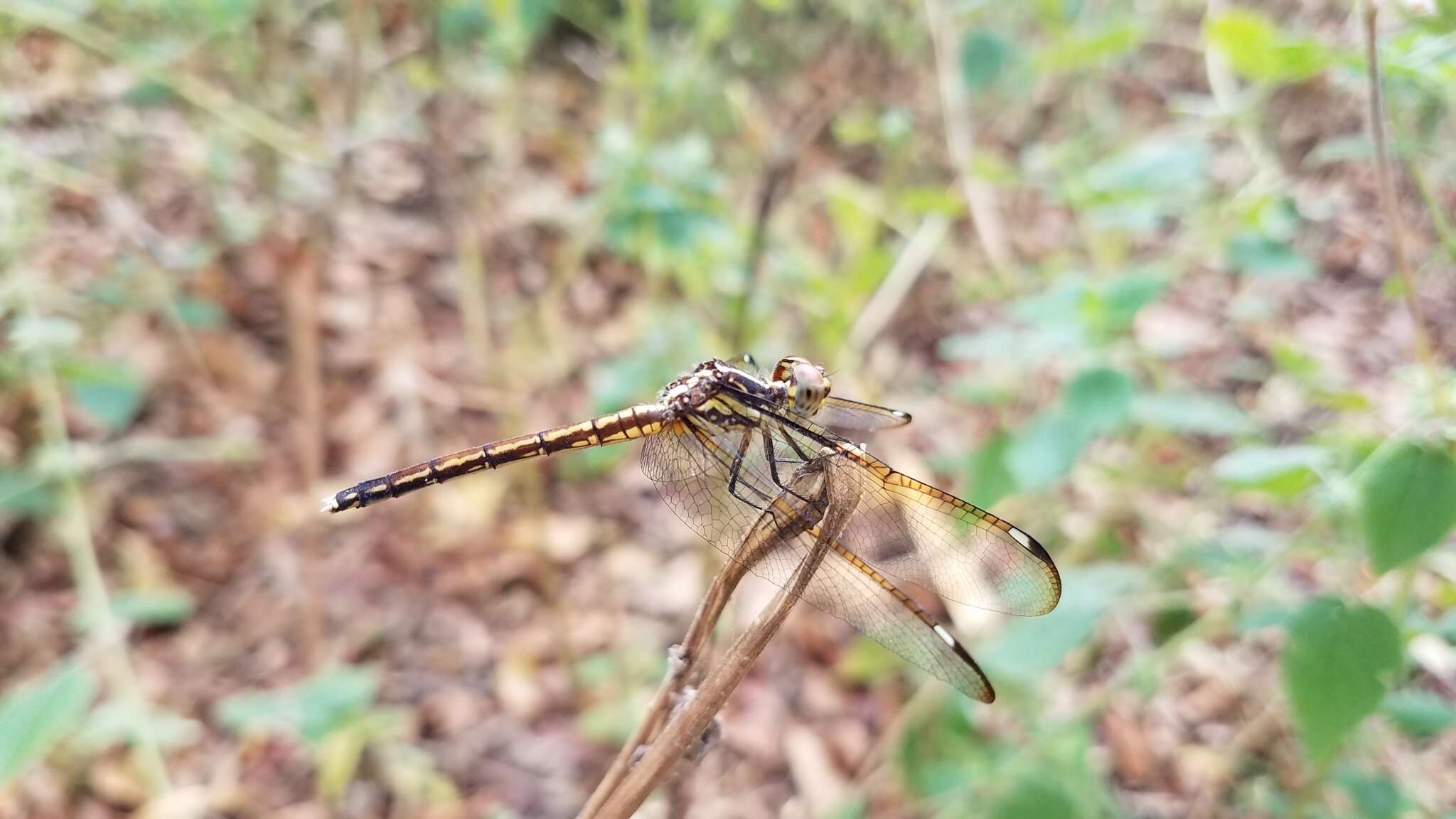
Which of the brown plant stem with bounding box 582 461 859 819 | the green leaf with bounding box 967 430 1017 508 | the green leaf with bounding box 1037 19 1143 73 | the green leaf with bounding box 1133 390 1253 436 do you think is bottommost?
the brown plant stem with bounding box 582 461 859 819

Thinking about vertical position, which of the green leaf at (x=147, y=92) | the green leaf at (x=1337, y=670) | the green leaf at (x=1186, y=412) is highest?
the green leaf at (x=147, y=92)

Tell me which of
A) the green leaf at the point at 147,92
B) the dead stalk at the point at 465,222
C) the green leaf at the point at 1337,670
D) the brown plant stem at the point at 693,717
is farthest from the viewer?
the dead stalk at the point at 465,222

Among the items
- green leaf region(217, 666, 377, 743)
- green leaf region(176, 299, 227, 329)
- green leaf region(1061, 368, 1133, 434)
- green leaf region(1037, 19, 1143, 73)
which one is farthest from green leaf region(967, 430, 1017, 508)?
green leaf region(176, 299, 227, 329)

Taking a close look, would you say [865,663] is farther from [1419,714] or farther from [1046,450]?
[1419,714]

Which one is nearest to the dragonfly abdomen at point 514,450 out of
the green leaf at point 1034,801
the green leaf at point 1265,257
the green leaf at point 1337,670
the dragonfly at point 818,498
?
the dragonfly at point 818,498

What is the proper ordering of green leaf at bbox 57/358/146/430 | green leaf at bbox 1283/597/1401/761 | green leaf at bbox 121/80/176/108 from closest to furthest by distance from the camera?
green leaf at bbox 1283/597/1401/761 < green leaf at bbox 57/358/146/430 < green leaf at bbox 121/80/176/108

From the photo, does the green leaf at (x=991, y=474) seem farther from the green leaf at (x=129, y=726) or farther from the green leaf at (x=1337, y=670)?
the green leaf at (x=129, y=726)

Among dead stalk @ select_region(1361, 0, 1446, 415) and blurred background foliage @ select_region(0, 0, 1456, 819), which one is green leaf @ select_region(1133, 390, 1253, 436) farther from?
dead stalk @ select_region(1361, 0, 1446, 415)
